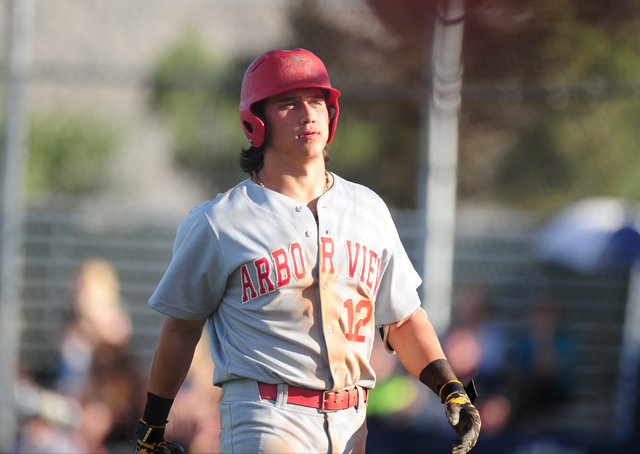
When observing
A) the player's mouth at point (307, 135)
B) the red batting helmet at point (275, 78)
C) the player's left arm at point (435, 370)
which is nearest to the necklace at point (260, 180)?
the red batting helmet at point (275, 78)

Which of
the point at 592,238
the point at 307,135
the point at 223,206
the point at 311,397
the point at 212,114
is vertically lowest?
the point at 311,397

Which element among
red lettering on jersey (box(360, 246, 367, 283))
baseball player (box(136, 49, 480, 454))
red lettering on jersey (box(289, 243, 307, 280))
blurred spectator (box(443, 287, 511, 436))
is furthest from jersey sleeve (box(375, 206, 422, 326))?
blurred spectator (box(443, 287, 511, 436))

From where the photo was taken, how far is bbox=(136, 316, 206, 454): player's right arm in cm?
206

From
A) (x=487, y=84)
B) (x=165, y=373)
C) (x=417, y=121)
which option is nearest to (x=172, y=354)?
(x=165, y=373)

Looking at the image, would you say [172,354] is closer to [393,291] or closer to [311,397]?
[311,397]

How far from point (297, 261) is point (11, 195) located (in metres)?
3.89

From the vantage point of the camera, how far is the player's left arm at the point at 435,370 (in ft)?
6.31

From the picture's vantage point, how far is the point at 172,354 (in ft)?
6.73

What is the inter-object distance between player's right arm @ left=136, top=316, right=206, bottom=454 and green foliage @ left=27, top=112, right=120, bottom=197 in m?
17.3

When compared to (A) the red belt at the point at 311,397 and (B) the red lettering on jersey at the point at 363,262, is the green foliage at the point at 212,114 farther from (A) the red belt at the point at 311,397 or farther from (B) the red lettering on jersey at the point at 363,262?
(A) the red belt at the point at 311,397

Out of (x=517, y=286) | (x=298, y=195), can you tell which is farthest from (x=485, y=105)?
(x=298, y=195)

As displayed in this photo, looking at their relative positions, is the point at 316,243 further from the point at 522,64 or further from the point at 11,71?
the point at 522,64

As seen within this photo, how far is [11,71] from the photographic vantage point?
5.07 metres

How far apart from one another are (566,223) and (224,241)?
7.39 meters
